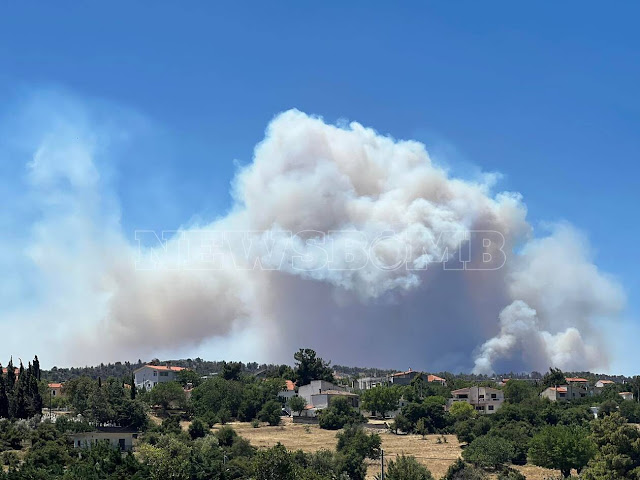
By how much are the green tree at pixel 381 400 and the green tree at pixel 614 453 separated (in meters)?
42.7

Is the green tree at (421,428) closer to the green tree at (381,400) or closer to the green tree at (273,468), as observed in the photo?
the green tree at (381,400)

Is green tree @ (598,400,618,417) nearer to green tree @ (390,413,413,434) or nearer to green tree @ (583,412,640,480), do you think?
green tree @ (390,413,413,434)

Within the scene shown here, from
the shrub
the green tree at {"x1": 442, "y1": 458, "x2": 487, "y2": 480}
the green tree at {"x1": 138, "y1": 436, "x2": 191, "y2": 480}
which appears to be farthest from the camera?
the shrub

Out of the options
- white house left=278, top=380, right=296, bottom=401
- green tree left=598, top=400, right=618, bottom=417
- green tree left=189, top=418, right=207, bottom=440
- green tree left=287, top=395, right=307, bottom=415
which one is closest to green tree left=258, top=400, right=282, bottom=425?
green tree left=287, top=395, right=307, bottom=415

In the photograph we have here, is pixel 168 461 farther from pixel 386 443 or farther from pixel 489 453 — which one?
pixel 386 443

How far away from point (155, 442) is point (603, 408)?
206ft

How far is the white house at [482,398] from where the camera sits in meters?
130

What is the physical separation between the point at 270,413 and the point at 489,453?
34.1 m

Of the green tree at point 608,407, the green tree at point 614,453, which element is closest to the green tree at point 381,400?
the green tree at point 608,407

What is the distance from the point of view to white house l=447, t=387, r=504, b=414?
426ft

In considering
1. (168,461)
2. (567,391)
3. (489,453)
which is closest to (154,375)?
(567,391)

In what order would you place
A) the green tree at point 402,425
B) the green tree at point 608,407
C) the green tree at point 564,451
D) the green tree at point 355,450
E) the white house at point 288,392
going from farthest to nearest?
the white house at point 288,392
the green tree at point 608,407
the green tree at point 402,425
the green tree at point 564,451
the green tree at point 355,450

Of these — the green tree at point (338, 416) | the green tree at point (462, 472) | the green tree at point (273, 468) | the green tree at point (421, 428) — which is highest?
the green tree at point (338, 416)

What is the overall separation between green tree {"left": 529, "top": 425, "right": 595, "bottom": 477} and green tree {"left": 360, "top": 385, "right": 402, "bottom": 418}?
36499 mm
